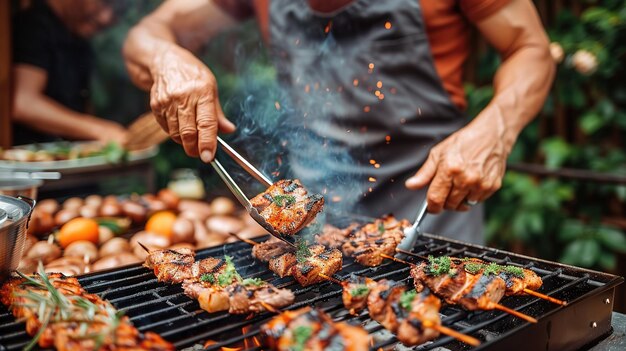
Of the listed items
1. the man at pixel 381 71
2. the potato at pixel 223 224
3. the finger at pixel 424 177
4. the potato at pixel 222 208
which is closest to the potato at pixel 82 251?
the potato at pixel 223 224

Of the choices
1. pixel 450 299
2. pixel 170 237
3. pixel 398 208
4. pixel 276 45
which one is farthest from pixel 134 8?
pixel 450 299

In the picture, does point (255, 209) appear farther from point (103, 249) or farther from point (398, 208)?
point (398, 208)

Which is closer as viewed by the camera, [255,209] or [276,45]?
[255,209]

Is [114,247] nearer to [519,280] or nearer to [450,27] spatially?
[519,280]

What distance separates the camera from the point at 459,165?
2.97 m

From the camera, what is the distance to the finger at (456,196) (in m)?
3.05

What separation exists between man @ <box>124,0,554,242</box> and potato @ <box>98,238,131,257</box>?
1.16 m

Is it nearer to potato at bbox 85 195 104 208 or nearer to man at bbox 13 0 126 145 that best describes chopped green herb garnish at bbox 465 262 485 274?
potato at bbox 85 195 104 208

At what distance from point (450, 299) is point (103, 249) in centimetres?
248

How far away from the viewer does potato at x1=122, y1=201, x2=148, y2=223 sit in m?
4.54

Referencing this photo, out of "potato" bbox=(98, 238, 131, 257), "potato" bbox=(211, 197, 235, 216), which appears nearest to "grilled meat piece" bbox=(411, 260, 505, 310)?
"potato" bbox=(98, 238, 131, 257)

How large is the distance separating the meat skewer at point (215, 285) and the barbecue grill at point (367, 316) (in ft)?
0.17

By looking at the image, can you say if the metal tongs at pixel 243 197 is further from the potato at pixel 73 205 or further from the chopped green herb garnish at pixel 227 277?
the potato at pixel 73 205

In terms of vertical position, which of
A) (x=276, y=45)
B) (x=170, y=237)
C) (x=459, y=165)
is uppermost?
(x=276, y=45)
